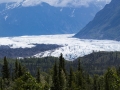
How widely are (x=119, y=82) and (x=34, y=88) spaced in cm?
2310

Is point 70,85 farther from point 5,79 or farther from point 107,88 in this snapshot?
point 5,79

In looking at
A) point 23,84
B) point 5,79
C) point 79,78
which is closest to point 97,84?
point 79,78

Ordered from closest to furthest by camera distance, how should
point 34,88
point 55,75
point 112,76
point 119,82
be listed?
point 34,88 → point 119,82 → point 112,76 → point 55,75

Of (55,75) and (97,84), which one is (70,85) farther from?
(97,84)

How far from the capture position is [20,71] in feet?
238

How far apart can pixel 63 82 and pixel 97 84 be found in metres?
38.7

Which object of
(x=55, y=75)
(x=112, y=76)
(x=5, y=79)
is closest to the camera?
(x=112, y=76)

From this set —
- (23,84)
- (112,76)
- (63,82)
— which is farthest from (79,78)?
(23,84)

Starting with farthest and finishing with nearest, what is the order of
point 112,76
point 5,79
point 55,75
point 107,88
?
point 5,79
point 107,88
point 55,75
point 112,76

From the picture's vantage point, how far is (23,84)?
41625mm

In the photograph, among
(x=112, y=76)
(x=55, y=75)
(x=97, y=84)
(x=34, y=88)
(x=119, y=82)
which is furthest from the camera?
(x=97, y=84)

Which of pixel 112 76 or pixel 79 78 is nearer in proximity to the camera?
pixel 112 76

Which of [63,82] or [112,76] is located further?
[63,82]

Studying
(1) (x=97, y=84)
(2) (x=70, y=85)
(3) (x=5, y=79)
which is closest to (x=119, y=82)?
Answer: (2) (x=70, y=85)
